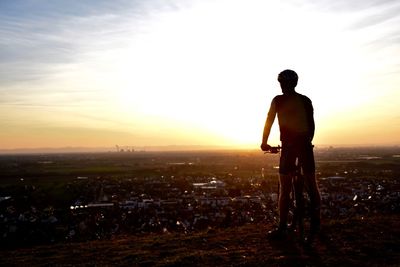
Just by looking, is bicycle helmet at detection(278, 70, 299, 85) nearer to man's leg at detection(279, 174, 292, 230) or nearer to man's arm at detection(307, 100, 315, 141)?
man's arm at detection(307, 100, 315, 141)

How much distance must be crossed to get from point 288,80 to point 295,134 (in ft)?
3.06

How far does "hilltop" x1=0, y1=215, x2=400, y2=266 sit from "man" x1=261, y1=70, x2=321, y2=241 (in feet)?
2.46

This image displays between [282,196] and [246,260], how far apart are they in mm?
1539

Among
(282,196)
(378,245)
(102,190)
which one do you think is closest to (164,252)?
(282,196)

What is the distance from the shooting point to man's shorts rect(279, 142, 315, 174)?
8.21 meters

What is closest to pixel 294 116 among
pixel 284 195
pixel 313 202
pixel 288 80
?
pixel 288 80

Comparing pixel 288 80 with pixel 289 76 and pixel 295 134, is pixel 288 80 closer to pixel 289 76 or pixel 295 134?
pixel 289 76

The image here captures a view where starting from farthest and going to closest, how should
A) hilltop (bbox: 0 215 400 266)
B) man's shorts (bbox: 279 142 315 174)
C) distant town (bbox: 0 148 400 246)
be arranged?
distant town (bbox: 0 148 400 246), man's shorts (bbox: 279 142 315 174), hilltop (bbox: 0 215 400 266)

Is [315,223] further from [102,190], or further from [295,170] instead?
[102,190]

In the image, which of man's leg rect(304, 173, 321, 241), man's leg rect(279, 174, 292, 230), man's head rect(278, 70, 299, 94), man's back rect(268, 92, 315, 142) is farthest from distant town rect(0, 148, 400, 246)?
man's head rect(278, 70, 299, 94)

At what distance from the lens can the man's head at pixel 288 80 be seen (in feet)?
27.2

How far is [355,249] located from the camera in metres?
8.00

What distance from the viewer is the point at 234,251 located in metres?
8.09

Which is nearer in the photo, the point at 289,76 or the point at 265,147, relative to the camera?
the point at 289,76
